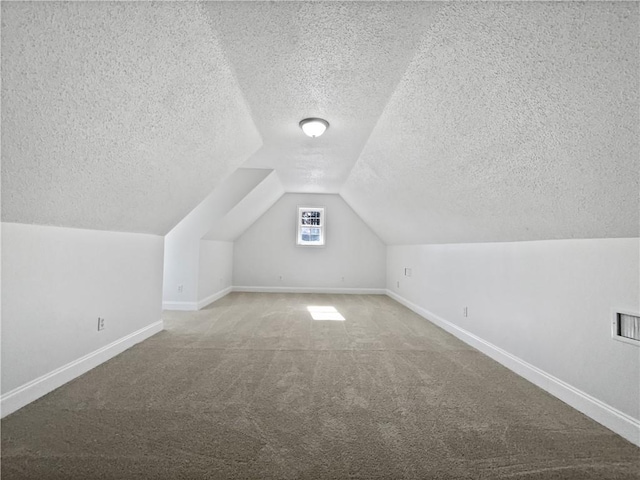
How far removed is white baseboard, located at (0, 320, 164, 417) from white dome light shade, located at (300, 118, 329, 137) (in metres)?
2.59

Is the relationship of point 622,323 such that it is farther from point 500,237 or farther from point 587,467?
point 500,237

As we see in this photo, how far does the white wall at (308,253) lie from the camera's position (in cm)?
715

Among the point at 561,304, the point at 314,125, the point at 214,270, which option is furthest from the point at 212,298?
the point at 561,304

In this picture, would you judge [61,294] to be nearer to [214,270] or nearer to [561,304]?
[561,304]

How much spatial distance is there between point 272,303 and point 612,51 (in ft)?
17.1

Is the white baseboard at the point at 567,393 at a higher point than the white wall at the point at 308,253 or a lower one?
lower

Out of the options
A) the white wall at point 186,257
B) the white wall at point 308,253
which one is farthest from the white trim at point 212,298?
the white wall at point 308,253

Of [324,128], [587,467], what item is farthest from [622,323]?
[324,128]

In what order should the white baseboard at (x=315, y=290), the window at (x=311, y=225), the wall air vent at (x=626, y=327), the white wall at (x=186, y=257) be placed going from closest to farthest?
the wall air vent at (x=626, y=327) → the white wall at (x=186, y=257) → the white baseboard at (x=315, y=290) → the window at (x=311, y=225)

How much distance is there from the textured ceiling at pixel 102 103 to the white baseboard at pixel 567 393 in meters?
3.03

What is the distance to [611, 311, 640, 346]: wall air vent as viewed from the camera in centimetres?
167

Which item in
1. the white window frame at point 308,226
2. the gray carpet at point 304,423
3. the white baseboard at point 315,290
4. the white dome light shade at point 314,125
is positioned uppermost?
the white dome light shade at point 314,125

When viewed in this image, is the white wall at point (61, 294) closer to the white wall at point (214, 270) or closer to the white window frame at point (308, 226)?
the white wall at point (214, 270)

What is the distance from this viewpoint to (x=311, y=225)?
23.7 ft
